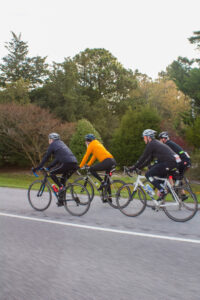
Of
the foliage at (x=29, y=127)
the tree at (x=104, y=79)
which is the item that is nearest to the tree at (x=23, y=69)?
the tree at (x=104, y=79)

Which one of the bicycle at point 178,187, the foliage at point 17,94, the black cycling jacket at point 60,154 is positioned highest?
the foliage at point 17,94

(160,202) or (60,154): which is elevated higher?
(60,154)

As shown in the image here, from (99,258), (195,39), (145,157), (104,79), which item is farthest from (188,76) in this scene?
(104,79)

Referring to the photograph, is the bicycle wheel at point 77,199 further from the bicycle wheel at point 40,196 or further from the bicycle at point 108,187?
the bicycle wheel at point 40,196

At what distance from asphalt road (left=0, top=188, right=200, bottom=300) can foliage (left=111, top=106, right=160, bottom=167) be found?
21994 millimetres

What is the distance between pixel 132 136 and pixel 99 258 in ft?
82.7

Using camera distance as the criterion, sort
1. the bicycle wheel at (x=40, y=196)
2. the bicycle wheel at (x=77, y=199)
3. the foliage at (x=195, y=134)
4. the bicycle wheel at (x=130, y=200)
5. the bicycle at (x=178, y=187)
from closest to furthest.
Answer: the bicycle at (x=178, y=187)
the bicycle wheel at (x=130, y=200)
the bicycle wheel at (x=77, y=199)
the bicycle wheel at (x=40, y=196)
the foliage at (x=195, y=134)

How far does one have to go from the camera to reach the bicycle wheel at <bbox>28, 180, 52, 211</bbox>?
847cm

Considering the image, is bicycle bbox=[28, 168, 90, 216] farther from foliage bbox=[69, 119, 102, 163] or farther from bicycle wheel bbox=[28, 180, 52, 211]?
foliage bbox=[69, 119, 102, 163]

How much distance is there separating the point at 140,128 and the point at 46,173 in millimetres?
21935

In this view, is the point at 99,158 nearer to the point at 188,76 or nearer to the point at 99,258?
the point at 99,258

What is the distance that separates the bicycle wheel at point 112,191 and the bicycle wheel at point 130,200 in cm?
22

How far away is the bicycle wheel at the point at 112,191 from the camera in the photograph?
8242 mm

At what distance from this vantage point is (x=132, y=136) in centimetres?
2964
